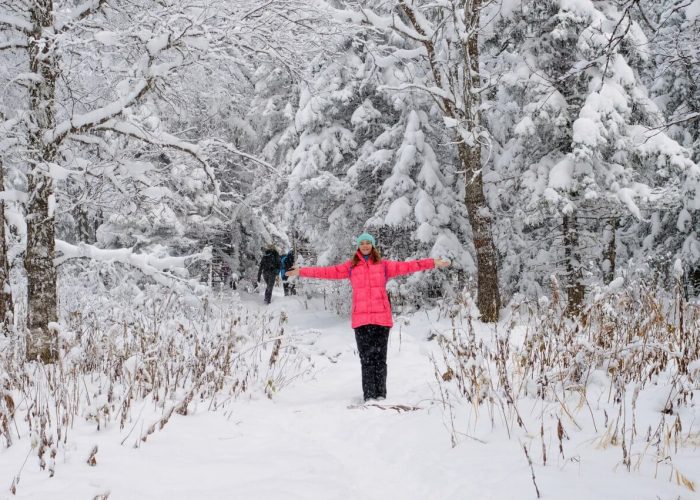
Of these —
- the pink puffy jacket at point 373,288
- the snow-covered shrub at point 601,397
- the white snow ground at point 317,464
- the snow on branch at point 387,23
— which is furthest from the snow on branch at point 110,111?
the snow on branch at point 387,23

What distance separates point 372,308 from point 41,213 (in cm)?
413

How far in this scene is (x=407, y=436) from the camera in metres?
4.15

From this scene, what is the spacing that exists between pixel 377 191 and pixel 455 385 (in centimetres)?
834

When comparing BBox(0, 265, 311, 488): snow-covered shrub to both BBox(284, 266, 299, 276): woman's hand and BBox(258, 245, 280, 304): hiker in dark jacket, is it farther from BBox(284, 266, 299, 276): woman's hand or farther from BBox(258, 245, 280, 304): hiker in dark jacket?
BBox(258, 245, 280, 304): hiker in dark jacket

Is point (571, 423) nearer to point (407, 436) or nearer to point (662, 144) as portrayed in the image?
point (407, 436)

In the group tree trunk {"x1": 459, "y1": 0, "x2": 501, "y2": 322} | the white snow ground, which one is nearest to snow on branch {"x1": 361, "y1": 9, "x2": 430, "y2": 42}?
tree trunk {"x1": 459, "y1": 0, "x2": 501, "y2": 322}

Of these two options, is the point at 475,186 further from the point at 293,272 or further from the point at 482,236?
the point at 293,272

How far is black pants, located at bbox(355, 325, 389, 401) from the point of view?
583cm

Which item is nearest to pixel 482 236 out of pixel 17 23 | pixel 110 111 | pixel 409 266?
pixel 409 266

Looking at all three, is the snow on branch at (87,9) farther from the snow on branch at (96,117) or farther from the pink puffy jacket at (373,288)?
the pink puffy jacket at (373,288)

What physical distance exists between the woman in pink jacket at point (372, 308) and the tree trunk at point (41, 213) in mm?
3057

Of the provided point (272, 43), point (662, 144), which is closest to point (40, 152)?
point (272, 43)

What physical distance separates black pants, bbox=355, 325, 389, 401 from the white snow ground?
0.59 metres

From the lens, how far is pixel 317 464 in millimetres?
3521
